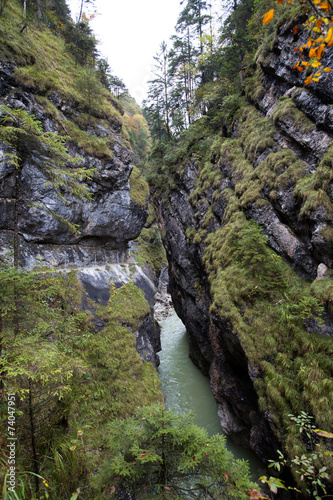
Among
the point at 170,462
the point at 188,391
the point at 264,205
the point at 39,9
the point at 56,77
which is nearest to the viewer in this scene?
the point at 170,462

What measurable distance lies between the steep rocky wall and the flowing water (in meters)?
0.64

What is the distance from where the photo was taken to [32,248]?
10.2m

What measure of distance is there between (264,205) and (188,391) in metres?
10.7

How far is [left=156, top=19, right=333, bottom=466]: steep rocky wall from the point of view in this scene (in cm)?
643

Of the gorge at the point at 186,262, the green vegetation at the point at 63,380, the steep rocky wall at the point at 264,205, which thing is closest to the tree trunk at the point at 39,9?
the gorge at the point at 186,262

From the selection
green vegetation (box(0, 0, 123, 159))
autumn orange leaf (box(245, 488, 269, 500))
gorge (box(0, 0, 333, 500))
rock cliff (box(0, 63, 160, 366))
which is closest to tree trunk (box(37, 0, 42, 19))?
green vegetation (box(0, 0, 123, 159))

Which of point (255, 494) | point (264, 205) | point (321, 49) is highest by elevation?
point (264, 205)

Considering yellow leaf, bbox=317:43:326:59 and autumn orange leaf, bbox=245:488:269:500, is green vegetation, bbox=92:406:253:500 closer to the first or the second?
autumn orange leaf, bbox=245:488:269:500

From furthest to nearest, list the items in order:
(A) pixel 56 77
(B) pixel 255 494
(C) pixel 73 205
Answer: (A) pixel 56 77 < (C) pixel 73 205 < (B) pixel 255 494

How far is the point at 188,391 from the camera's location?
12617 millimetres

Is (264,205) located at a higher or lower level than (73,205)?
lower

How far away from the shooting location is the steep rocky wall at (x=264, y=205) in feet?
21.1

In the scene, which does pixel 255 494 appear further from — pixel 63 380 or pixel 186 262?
pixel 186 262

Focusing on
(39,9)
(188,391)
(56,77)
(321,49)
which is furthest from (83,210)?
(39,9)
